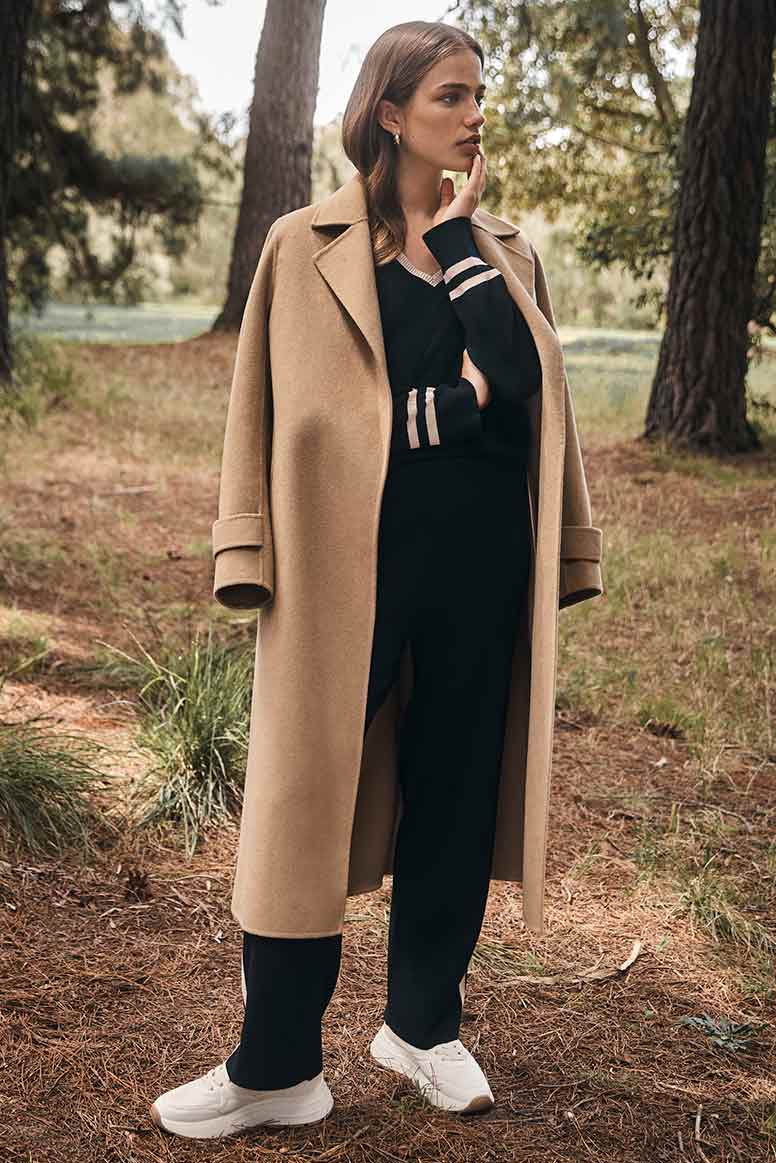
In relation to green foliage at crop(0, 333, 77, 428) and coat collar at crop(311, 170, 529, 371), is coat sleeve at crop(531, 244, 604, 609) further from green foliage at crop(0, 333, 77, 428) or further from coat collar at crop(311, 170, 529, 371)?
green foliage at crop(0, 333, 77, 428)

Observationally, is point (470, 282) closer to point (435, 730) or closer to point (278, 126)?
point (435, 730)

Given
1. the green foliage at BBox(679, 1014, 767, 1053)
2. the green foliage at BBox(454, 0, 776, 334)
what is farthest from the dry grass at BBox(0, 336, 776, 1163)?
the green foliage at BBox(454, 0, 776, 334)

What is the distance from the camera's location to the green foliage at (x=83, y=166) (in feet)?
40.2

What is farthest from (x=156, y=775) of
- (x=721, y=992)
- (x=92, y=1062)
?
(x=721, y=992)

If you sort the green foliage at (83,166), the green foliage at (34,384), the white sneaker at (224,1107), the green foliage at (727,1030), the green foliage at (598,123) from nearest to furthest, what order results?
the white sneaker at (224,1107)
the green foliage at (727,1030)
the green foliage at (34,384)
the green foliage at (598,123)
the green foliage at (83,166)

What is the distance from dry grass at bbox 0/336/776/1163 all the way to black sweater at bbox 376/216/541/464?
4.39ft

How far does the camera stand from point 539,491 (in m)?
2.23

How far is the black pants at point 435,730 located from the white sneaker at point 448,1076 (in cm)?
12

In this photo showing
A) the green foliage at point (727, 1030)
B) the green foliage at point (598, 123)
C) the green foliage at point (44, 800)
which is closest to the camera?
the green foliage at point (727, 1030)

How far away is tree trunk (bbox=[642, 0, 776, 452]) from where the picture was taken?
8.37 m

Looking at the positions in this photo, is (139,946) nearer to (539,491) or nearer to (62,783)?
(62,783)

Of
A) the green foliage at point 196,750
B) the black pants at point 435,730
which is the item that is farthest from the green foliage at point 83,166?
the black pants at point 435,730

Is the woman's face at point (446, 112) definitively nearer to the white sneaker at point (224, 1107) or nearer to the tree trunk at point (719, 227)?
the white sneaker at point (224, 1107)

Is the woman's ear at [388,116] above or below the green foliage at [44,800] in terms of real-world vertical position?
above
